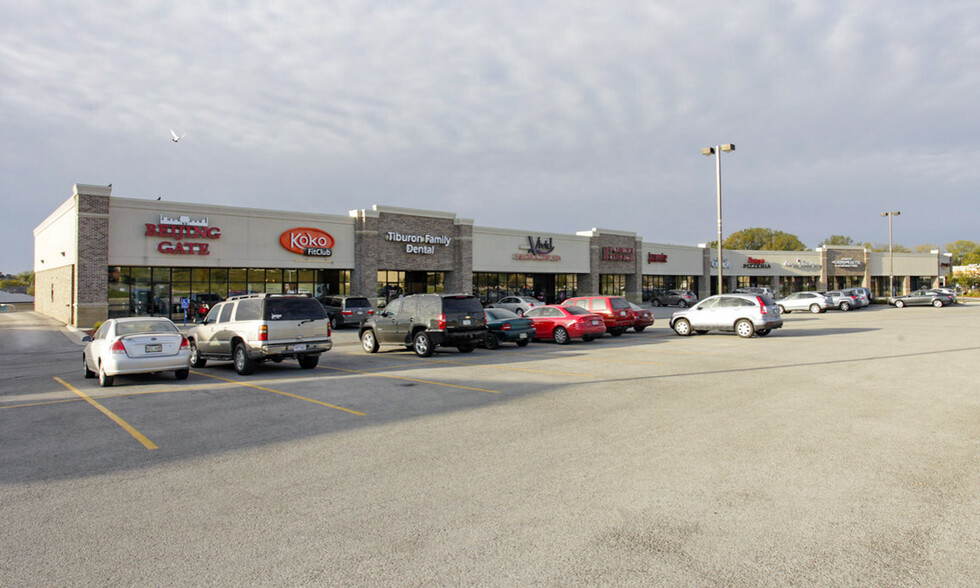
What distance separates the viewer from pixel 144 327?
12.6m

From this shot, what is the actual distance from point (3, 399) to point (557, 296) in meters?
42.8

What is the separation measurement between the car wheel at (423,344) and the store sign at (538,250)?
2876cm

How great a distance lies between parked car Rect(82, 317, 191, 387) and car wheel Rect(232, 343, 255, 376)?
1.20 m

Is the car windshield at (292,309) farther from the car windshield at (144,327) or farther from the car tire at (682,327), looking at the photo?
the car tire at (682,327)

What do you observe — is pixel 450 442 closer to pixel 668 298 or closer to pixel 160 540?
pixel 160 540

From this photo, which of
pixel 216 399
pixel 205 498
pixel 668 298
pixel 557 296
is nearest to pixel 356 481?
pixel 205 498

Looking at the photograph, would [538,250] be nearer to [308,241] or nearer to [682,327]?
[308,241]

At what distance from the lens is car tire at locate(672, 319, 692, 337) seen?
75.8 feet

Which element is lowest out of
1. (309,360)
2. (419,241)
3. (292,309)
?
(309,360)

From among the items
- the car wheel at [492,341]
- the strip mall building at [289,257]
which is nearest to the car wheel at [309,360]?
the car wheel at [492,341]

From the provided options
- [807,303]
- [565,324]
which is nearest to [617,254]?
[807,303]

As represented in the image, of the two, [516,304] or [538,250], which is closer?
[516,304]

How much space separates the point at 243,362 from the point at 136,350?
7.45 feet

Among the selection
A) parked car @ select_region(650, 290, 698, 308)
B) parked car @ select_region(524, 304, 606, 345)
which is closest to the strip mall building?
parked car @ select_region(650, 290, 698, 308)
